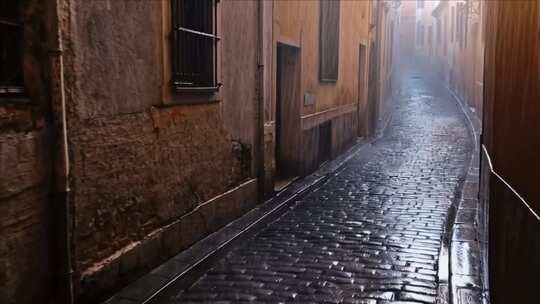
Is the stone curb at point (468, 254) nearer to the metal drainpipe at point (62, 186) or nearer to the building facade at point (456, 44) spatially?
the metal drainpipe at point (62, 186)

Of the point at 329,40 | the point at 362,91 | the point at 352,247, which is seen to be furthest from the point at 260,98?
the point at 362,91

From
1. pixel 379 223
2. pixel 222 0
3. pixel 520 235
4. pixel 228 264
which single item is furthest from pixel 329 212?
pixel 520 235

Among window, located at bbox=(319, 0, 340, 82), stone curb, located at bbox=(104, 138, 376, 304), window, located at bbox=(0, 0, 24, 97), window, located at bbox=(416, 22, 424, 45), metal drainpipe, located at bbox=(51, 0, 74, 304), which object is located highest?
window, located at bbox=(416, 22, 424, 45)

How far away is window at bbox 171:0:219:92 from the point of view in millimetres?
5520

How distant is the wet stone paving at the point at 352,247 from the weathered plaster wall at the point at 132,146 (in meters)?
0.62

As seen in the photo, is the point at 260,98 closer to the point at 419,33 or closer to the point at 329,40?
the point at 329,40

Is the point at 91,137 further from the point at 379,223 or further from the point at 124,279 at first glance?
the point at 379,223

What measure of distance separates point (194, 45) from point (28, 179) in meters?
2.68

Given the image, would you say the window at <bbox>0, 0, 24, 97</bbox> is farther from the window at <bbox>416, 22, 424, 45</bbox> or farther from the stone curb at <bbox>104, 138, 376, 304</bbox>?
the window at <bbox>416, 22, 424, 45</bbox>

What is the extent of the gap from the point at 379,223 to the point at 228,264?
243 cm

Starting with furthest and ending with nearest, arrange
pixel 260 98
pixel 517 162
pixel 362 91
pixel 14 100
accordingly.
Result: pixel 362 91
pixel 260 98
pixel 14 100
pixel 517 162

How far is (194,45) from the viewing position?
5926mm

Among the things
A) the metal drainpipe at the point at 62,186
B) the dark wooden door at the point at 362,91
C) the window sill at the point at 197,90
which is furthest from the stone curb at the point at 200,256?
the dark wooden door at the point at 362,91

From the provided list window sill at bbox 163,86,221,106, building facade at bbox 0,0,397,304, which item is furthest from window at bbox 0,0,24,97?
window sill at bbox 163,86,221,106
